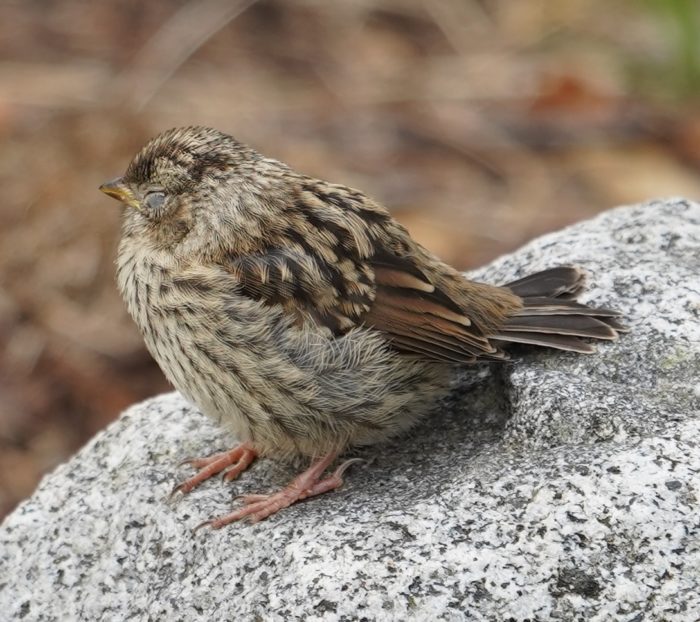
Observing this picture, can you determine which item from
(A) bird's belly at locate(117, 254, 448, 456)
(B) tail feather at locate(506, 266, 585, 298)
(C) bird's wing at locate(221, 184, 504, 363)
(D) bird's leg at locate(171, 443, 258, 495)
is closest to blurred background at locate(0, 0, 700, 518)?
(D) bird's leg at locate(171, 443, 258, 495)

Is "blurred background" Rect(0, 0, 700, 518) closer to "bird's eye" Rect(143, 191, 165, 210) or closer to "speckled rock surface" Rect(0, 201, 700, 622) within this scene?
"speckled rock surface" Rect(0, 201, 700, 622)

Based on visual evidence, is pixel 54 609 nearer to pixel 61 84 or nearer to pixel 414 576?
pixel 414 576

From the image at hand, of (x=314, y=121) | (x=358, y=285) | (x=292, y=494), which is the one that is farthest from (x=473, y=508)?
(x=314, y=121)

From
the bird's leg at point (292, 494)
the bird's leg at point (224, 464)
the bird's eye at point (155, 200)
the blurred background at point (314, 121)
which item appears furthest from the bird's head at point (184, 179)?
the blurred background at point (314, 121)

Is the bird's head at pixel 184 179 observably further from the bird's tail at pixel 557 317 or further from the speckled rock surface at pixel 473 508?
the bird's tail at pixel 557 317

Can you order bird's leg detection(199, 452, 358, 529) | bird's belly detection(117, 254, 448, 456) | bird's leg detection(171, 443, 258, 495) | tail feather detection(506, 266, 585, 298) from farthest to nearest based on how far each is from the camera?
1. tail feather detection(506, 266, 585, 298)
2. bird's leg detection(171, 443, 258, 495)
3. bird's belly detection(117, 254, 448, 456)
4. bird's leg detection(199, 452, 358, 529)

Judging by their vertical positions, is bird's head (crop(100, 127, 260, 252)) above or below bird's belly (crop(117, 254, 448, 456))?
above

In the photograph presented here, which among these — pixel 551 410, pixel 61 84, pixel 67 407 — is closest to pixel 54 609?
pixel 551 410
